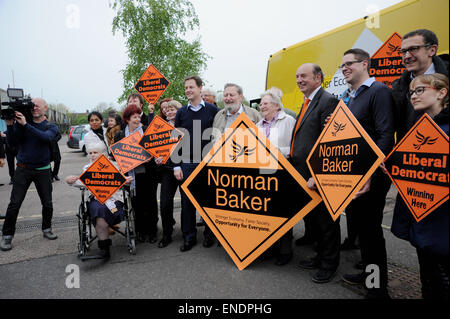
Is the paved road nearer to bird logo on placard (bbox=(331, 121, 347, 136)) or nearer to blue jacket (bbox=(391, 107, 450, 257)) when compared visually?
blue jacket (bbox=(391, 107, 450, 257))

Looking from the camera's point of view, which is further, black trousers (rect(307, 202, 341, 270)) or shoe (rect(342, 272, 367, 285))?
black trousers (rect(307, 202, 341, 270))

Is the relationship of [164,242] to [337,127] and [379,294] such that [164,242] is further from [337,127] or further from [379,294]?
[337,127]

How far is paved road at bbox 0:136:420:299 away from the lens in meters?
2.65

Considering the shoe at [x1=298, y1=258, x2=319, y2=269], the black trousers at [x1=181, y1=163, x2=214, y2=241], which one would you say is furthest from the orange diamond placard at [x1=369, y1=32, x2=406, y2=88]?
the black trousers at [x1=181, y1=163, x2=214, y2=241]

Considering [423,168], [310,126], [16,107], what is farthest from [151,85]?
[423,168]

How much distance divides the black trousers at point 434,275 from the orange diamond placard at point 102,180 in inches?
121

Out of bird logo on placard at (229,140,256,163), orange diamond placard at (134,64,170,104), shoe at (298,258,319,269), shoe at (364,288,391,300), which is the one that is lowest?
shoe at (298,258,319,269)

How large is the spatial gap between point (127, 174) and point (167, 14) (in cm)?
2159

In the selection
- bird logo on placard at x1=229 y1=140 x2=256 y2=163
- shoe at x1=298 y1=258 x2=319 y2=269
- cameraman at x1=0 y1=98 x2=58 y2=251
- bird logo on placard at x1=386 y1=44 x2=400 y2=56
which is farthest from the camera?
bird logo on placard at x1=386 y1=44 x2=400 y2=56

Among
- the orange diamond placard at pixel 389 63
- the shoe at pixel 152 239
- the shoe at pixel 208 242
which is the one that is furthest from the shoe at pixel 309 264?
the orange diamond placard at pixel 389 63

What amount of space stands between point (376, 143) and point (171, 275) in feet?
7.88
